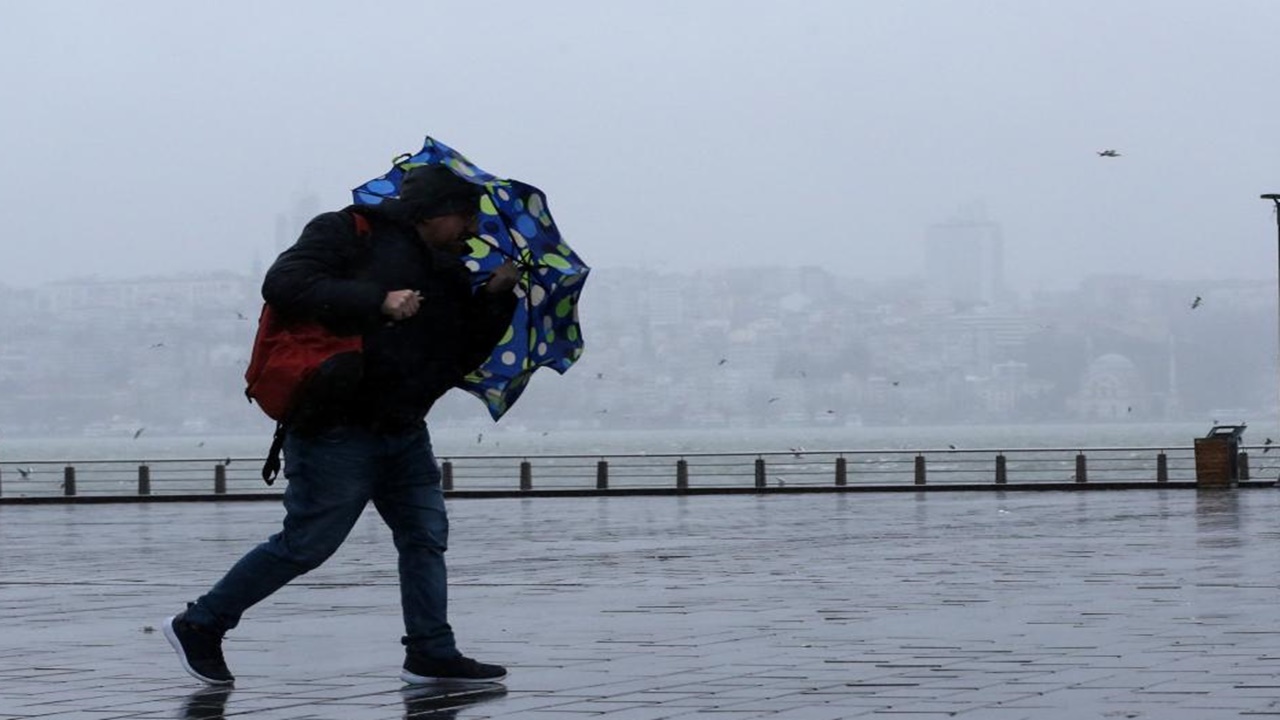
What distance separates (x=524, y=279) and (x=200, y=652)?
170cm

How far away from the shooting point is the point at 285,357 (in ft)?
26.0

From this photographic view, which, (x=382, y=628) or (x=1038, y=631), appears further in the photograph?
(x=382, y=628)

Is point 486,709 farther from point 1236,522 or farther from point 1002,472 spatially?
point 1002,472

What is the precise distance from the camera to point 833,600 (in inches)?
488

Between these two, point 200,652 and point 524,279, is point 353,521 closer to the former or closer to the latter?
point 200,652

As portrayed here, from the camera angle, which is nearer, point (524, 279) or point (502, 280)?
point (502, 280)

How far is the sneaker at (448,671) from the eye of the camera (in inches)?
323

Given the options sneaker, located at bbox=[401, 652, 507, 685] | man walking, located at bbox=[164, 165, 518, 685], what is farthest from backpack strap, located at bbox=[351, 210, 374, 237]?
sneaker, located at bbox=[401, 652, 507, 685]

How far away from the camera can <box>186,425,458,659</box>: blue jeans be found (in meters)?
8.08

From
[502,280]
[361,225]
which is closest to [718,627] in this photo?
[502,280]

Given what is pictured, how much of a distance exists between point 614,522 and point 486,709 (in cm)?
1938

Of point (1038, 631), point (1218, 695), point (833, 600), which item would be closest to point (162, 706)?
point (1218, 695)

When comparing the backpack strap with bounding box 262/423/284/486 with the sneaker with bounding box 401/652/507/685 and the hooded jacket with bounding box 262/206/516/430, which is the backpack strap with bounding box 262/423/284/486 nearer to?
the hooded jacket with bounding box 262/206/516/430

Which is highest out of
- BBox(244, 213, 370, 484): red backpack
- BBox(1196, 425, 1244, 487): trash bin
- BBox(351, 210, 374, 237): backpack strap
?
BBox(351, 210, 374, 237): backpack strap
